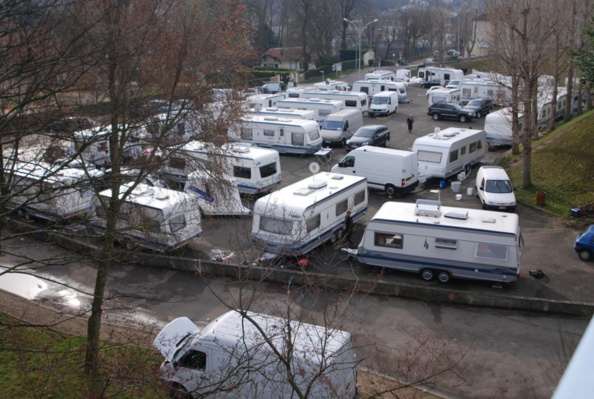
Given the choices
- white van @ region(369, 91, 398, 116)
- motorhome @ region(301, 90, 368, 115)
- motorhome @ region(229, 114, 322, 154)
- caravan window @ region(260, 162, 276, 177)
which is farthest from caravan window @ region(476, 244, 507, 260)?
white van @ region(369, 91, 398, 116)

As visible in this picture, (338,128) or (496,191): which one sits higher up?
(338,128)

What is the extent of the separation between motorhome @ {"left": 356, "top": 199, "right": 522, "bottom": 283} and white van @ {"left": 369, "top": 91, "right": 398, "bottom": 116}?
83.6 ft

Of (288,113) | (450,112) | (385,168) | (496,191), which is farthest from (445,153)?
(450,112)

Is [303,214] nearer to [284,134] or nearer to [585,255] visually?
[585,255]

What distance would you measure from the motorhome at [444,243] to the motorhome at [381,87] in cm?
3241

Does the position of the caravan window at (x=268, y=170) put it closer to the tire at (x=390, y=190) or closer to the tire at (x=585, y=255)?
the tire at (x=390, y=190)

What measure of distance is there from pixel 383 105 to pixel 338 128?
9756 millimetres

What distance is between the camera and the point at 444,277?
16312 millimetres

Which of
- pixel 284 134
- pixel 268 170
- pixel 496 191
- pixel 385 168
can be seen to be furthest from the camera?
pixel 284 134

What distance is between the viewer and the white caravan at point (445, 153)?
25.5 m

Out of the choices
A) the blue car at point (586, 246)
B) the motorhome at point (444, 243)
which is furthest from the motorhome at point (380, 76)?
the motorhome at point (444, 243)

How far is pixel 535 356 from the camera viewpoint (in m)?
12.3

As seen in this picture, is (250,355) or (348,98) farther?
(348,98)

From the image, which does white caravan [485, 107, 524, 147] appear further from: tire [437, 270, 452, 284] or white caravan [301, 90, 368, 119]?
tire [437, 270, 452, 284]
